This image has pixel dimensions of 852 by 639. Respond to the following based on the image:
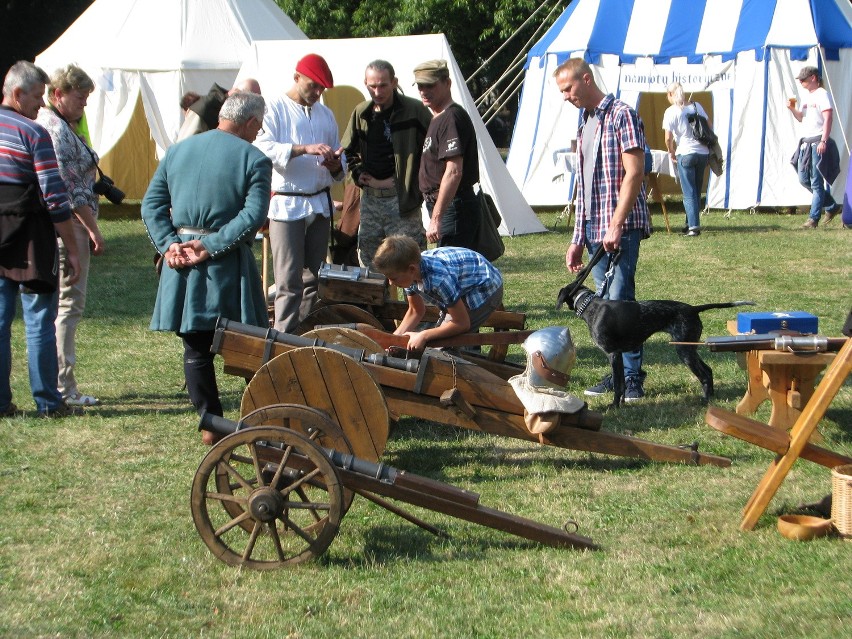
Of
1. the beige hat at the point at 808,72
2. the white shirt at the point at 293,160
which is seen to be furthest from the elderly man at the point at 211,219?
the beige hat at the point at 808,72

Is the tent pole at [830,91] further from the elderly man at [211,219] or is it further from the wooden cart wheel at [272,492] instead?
the wooden cart wheel at [272,492]

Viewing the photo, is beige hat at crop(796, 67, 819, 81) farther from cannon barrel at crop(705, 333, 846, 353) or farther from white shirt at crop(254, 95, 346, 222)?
cannon barrel at crop(705, 333, 846, 353)

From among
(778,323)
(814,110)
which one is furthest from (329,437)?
(814,110)

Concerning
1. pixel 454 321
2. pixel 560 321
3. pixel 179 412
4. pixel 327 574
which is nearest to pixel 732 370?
pixel 560 321

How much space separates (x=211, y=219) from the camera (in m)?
5.51

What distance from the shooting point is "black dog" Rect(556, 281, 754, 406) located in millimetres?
6207

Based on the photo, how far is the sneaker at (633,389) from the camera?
21.9 feet

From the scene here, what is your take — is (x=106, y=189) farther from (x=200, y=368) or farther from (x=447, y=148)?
(x=447, y=148)

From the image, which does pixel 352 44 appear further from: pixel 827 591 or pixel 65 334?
pixel 827 591

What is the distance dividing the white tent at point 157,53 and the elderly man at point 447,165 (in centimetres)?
1044

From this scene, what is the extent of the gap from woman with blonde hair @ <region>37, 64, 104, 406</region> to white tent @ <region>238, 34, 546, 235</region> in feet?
22.4

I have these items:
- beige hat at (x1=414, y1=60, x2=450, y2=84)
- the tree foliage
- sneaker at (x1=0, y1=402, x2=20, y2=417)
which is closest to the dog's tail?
beige hat at (x1=414, y1=60, x2=450, y2=84)

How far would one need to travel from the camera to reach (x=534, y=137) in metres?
17.5

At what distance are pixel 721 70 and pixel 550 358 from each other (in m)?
13.0
